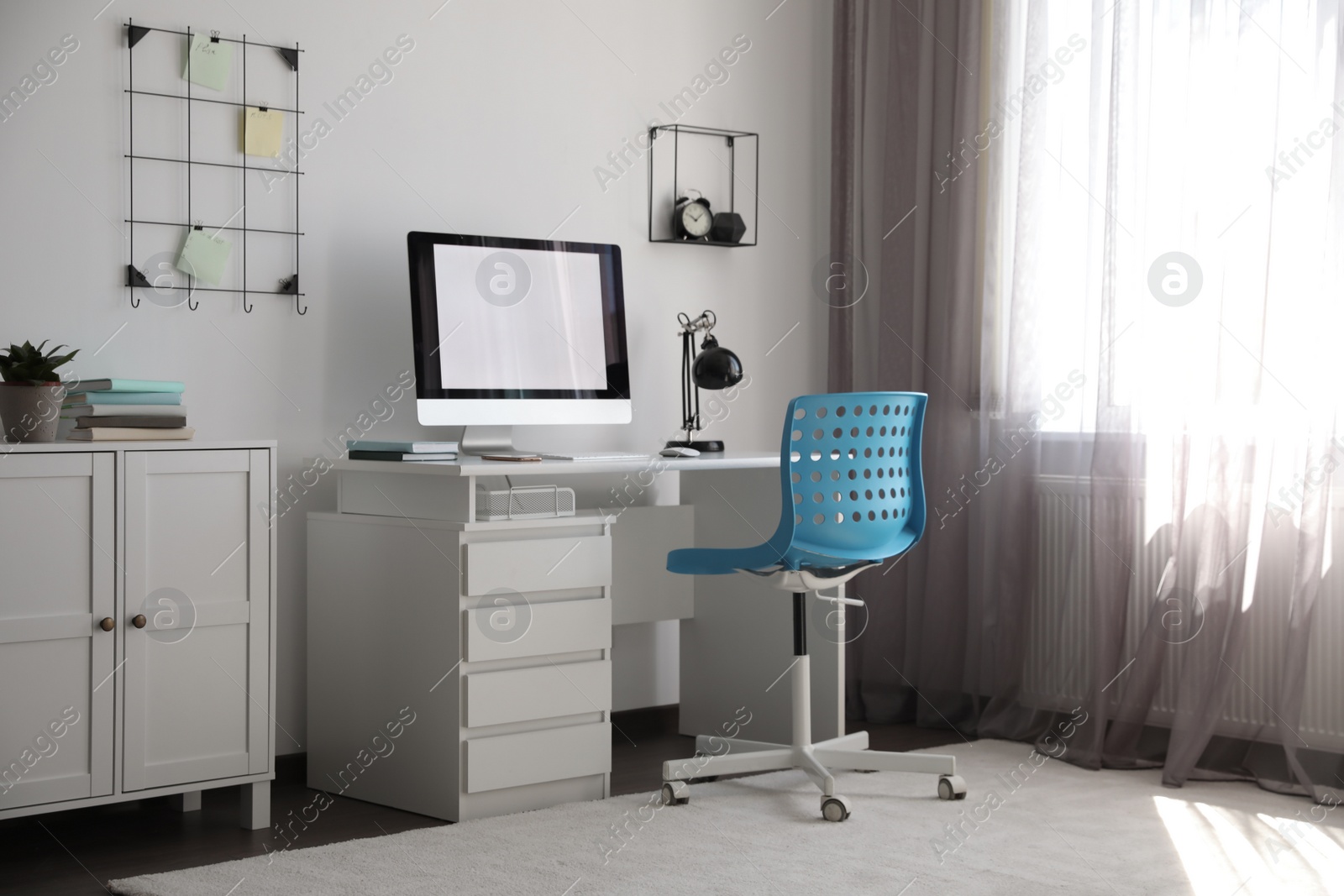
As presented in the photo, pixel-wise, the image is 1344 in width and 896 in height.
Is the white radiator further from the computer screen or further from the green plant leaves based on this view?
the green plant leaves

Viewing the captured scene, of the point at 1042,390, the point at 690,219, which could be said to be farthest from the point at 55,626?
the point at 1042,390

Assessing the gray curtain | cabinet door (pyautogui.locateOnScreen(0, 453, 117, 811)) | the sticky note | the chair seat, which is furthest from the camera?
the gray curtain

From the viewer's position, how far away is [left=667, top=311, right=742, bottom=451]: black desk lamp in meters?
3.41

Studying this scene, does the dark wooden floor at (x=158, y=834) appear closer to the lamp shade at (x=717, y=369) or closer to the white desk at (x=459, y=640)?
the white desk at (x=459, y=640)

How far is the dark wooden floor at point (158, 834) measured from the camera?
2.45 m

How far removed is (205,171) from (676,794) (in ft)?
5.80

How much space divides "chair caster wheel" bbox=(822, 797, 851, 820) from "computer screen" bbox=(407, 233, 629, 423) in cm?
116

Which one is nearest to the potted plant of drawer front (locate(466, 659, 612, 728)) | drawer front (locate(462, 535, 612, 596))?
drawer front (locate(462, 535, 612, 596))

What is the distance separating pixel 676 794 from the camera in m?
2.89

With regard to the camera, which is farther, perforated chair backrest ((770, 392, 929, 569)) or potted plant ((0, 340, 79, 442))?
perforated chair backrest ((770, 392, 929, 569))

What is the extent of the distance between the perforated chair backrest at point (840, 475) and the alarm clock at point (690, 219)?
1.11 metres

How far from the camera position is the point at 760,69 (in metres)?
4.05

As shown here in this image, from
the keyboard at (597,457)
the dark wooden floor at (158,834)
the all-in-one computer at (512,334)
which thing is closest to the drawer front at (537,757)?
the dark wooden floor at (158,834)

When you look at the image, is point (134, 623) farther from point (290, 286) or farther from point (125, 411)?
point (290, 286)
